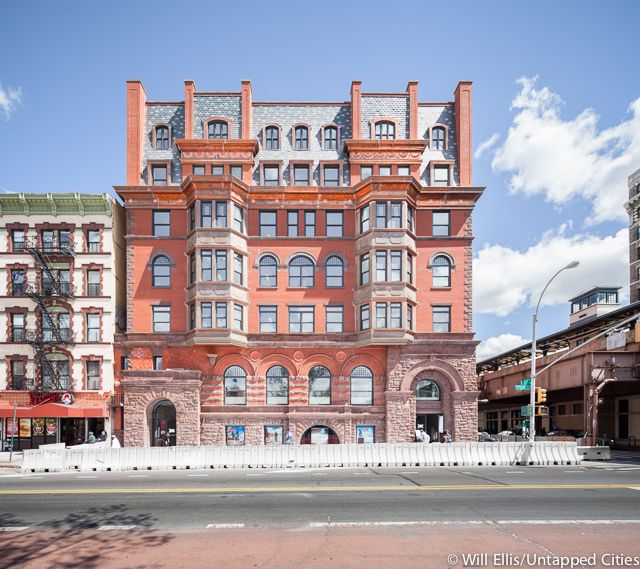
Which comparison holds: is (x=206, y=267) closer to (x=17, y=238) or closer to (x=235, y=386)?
(x=235, y=386)

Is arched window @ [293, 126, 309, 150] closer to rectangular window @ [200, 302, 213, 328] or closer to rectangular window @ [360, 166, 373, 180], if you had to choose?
rectangular window @ [360, 166, 373, 180]

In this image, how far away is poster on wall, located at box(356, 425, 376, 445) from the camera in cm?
3491

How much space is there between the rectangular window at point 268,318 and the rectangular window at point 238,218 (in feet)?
18.1

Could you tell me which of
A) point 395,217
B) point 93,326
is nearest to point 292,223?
point 395,217

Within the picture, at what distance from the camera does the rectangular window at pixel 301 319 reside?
36.0m

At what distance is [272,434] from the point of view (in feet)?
115

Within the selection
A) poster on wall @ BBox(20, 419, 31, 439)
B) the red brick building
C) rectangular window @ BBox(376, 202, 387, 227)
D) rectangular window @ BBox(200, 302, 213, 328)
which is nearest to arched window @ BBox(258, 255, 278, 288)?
the red brick building

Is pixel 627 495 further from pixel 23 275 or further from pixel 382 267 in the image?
pixel 23 275

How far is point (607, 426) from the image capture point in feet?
160

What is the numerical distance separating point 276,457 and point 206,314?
11.9 metres

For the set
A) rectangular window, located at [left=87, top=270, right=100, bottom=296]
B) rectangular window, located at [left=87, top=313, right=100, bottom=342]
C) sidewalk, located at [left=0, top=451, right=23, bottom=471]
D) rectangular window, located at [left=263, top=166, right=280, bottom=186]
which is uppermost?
rectangular window, located at [left=263, top=166, right=280, bottom=186]

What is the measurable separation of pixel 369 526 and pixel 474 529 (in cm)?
243

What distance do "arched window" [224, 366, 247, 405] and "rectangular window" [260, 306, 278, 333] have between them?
3258 millimetres

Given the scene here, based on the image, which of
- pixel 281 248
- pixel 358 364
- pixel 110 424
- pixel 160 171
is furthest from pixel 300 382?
pixel 160 171
